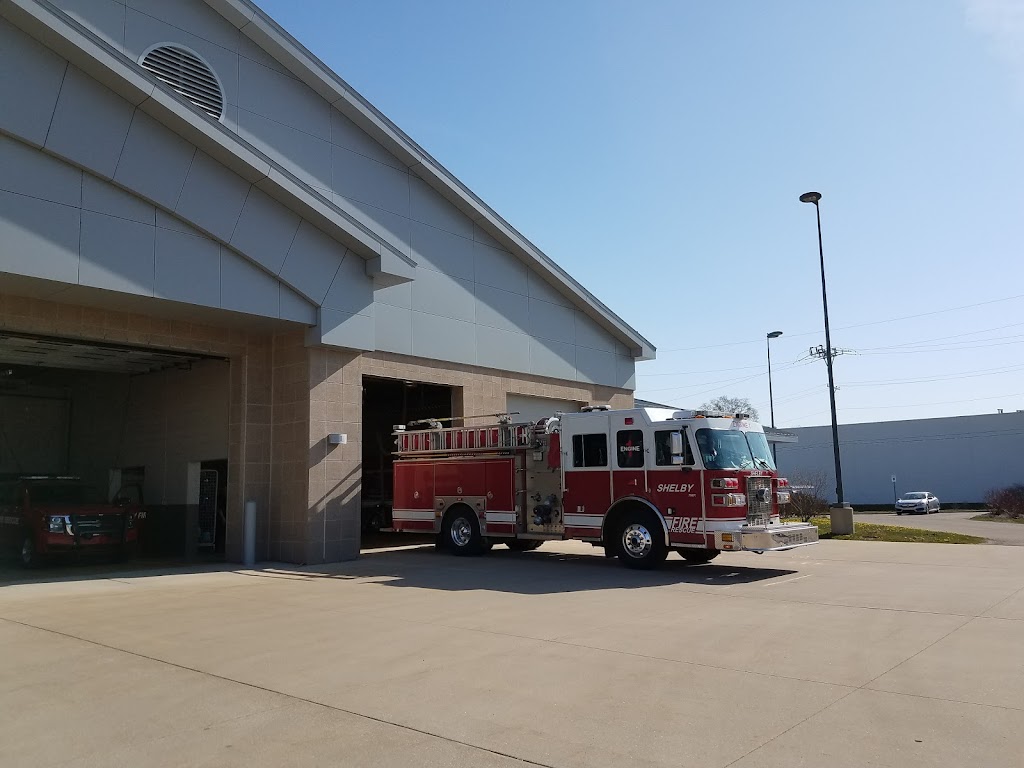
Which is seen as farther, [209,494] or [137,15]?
[209,494]

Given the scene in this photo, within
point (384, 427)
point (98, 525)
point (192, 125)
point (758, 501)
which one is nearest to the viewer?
point (758, 501)

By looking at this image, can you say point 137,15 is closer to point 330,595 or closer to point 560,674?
point 330,595

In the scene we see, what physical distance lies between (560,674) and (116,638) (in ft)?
17.4

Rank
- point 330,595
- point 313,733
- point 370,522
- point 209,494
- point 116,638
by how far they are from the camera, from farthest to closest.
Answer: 1. point 370,522
2. point 209,494
3. point 330,595
4. point 116,638
5. point 313,733

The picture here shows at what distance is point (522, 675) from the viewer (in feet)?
23.6

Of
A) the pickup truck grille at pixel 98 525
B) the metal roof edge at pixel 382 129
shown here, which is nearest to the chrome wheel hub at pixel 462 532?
the pickup truck grille at pixel 98 525

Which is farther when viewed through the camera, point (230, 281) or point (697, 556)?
point (697, 556)

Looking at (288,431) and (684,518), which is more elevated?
(288,431)

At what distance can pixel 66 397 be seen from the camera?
27344 millimetres

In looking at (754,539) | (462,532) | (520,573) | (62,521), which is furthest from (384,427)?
(754,539)

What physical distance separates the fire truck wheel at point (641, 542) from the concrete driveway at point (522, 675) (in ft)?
5.74

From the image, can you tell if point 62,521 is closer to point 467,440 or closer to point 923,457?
point 467,440

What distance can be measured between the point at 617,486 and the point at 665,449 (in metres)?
1.22

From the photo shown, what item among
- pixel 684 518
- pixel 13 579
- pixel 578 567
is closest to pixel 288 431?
pixel 13 579
